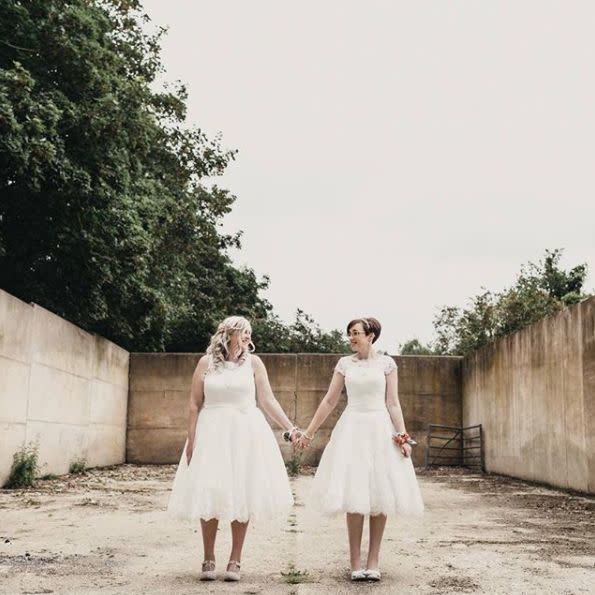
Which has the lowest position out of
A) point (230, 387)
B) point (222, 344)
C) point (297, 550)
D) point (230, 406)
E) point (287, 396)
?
point (297, 550)

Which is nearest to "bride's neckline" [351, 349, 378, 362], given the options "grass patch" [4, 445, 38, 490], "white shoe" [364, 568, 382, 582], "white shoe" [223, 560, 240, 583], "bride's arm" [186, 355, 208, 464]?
"bride's arm" [186, 355, 208, 464]

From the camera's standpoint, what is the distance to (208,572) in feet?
15.9

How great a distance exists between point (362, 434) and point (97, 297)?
10.9m

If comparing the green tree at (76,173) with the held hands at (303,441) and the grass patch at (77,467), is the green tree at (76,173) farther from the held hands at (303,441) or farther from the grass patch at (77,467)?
the held hands at (303,441)

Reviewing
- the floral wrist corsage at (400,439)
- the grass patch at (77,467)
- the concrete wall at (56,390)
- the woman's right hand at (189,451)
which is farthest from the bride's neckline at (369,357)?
the grass patch at (77,467)

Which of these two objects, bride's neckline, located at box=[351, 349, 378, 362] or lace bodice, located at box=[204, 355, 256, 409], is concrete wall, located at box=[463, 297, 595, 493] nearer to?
bride's neckline, located at box=[351, 349, 378, 362]

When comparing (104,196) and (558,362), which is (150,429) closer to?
(104,196)

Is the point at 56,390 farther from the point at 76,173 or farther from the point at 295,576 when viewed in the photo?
the point at 295,576

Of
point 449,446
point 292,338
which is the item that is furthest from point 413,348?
point 449,446

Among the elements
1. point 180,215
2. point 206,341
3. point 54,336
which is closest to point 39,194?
point 54,336

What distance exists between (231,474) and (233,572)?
55 centimetres

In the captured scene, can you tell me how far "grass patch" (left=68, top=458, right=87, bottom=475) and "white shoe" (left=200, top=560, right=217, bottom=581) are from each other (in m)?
9.90

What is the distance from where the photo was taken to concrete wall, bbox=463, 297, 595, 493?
35.9 feet

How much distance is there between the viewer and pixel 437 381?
1916 cm
